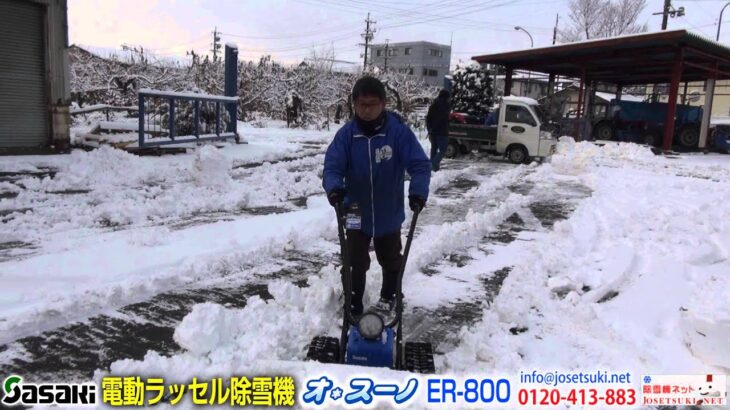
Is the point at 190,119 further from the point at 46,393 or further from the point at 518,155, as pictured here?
the point at 46,393

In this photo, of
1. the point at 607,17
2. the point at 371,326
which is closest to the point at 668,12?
the point at 607,17

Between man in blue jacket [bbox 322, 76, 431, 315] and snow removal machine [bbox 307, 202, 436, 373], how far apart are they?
12.1 inches

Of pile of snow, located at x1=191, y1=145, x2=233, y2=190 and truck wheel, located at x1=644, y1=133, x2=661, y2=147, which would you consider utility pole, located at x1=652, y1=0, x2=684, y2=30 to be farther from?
pile of snow, located at x1=191, y1=145, x2=233, y2=190

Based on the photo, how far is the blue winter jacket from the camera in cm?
344

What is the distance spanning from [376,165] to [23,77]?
10.7 metres

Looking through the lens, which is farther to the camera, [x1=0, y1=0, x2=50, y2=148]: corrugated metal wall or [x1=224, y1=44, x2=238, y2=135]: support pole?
[x1=224, y1=44, x2=238, y2=135]: support pole

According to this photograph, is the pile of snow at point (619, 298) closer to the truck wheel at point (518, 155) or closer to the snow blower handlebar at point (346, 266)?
the snow blower handlebar at point (346, 266)

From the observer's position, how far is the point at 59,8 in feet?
36.9

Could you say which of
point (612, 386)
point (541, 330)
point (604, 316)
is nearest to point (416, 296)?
point (541, 330)

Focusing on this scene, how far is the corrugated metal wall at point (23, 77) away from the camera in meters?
10.7

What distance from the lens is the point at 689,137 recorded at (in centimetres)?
2108

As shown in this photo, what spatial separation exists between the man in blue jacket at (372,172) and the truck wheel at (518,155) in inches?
474

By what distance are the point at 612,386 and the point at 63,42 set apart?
12500 mm

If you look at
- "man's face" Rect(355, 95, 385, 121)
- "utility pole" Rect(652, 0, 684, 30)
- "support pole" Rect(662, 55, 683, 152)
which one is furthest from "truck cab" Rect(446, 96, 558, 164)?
"utility pole" Rect(652, 0, 684, 30)
